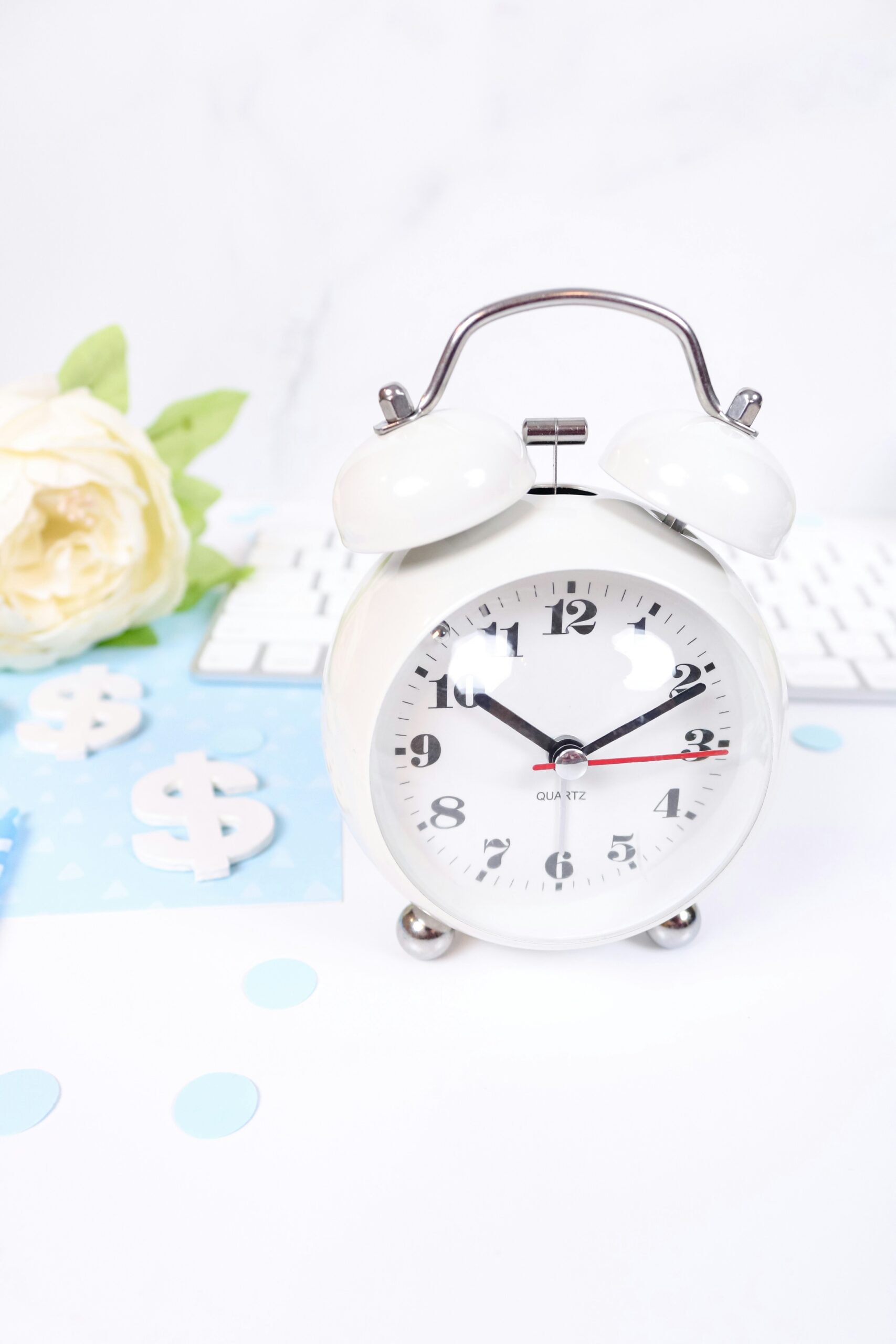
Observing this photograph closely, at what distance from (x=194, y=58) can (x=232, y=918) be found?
103cm

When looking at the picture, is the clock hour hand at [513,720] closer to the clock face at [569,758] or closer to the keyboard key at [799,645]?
the clock face at [569,758]

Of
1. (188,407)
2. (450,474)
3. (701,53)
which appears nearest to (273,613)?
(188,407)

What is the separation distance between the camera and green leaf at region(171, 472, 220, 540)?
113 cm

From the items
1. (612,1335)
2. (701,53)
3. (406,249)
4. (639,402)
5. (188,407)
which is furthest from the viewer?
(639,402)

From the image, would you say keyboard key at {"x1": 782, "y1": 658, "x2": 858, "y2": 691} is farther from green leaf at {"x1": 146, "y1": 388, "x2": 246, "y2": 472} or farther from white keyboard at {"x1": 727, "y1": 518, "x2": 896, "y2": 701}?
green leaf at {"x1": 146, "y1": 388, "x2": 246, "y2": 472}

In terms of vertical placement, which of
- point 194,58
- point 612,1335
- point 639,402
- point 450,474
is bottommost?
point 612,1335

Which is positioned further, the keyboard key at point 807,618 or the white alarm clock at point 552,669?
the keyboard key at point 807,618

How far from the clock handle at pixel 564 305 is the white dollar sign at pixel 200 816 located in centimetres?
32

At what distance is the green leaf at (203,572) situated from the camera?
1.14m

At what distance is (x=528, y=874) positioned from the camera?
27.1 inches

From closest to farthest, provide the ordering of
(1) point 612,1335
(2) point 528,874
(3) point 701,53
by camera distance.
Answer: (1) point 612,1335 < (2) point 528,874 < (3) point 701,53

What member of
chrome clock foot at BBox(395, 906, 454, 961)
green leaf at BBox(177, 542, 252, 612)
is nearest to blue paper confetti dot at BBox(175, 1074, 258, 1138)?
chrome clock foot at BBox(395, 906, 454, 961)

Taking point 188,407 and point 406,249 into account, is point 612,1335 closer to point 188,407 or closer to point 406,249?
point 188,407

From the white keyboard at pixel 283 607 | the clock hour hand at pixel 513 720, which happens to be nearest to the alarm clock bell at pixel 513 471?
the clock hour hand at pixel 513 720
